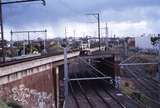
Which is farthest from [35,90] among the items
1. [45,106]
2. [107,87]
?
[107,87]

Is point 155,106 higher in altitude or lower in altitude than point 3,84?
lower

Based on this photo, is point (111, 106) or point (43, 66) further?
point (111, 106)

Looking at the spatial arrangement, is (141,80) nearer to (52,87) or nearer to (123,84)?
(123,84)

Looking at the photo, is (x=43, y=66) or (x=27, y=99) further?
(x=43, y=66)

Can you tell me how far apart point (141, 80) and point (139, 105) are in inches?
692

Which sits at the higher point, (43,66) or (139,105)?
(43,66)

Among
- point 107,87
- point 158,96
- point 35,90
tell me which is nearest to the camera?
point 35,90

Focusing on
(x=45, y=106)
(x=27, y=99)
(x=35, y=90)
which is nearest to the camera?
(x=27, y=99)

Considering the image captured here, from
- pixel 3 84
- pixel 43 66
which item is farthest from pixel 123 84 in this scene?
pixel 3 84

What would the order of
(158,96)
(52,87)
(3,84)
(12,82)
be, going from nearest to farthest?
(3,84) < (12,82) < (52,87) < (158,96)

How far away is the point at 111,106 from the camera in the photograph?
43312 millimetres

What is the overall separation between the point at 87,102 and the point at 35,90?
20.7m

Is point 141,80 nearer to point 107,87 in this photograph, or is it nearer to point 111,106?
point 107,87

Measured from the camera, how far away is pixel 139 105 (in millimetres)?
38938
